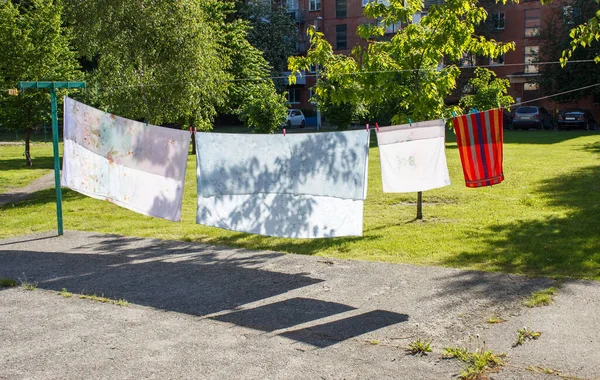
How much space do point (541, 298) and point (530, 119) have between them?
33968 millimetres

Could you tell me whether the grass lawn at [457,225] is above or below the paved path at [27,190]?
below

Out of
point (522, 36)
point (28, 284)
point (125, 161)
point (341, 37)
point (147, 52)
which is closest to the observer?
point (28, 284)

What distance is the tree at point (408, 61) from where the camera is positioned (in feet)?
36.9

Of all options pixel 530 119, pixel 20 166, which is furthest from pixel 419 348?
pixel 530 119

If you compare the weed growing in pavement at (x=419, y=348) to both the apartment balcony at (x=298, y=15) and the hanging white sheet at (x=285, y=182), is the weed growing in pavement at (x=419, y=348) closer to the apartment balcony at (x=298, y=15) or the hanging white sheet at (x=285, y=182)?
the hanging white sheet at (x=285, y=182)

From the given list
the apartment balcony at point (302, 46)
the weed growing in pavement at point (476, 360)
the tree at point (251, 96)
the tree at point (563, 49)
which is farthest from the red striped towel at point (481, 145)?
the apartment balcony at point (302, 46)

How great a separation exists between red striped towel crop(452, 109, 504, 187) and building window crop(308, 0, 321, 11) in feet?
156

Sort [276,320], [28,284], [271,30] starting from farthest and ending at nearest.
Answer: [271,30] → [28,284] → [276,320]

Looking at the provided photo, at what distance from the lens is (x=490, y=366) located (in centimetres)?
526

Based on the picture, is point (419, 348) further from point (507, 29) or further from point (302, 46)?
point (302, 46)

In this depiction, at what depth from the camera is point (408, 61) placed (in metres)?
11.6

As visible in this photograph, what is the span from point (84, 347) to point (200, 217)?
310 cm

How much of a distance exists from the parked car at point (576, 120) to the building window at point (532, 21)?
38.3 feet

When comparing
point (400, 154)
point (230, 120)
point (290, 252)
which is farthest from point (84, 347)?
point (230, 120)
